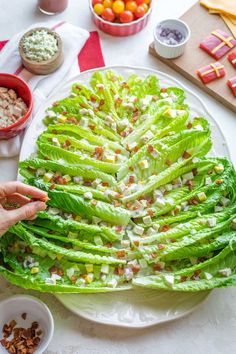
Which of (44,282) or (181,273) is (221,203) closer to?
(181,273)

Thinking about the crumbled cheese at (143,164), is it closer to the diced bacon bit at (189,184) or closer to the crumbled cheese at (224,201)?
the diced bacon bit at (189,184)

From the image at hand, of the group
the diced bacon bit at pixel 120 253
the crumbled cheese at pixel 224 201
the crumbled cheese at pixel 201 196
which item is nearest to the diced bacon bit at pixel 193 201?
the crumbled cheese at pixel 201 196

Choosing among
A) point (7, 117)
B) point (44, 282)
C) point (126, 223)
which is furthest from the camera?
point (7, 117)

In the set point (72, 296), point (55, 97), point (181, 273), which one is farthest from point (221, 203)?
point (55, 97)

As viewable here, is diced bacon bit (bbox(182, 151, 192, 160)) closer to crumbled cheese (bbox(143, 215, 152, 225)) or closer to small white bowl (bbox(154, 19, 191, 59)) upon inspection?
crumbled cheese (bbox(143, 215, 152, 225))

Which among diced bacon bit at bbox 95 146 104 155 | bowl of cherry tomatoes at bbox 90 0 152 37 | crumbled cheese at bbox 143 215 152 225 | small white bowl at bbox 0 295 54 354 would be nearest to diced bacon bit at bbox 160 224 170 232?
crumbled cheese at bbox 143 215 152 225

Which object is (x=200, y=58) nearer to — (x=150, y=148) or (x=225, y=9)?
(x=225, y=9)

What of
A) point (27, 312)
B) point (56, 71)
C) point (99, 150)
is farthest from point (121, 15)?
point (27, 312)
